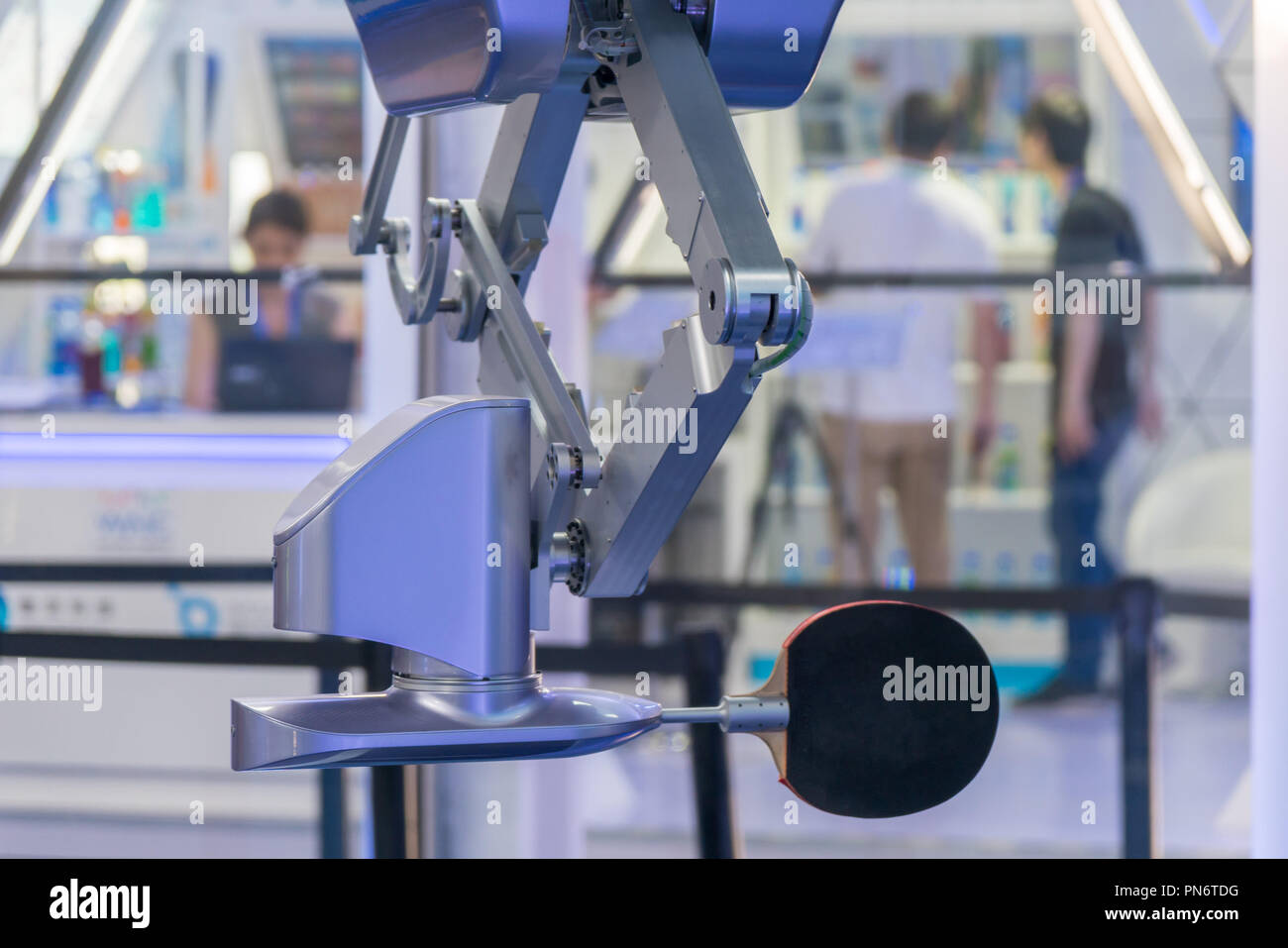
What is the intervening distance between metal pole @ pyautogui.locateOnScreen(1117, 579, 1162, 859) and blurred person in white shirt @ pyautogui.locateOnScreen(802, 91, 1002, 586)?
4.37 feet

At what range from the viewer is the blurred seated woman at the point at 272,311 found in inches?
108

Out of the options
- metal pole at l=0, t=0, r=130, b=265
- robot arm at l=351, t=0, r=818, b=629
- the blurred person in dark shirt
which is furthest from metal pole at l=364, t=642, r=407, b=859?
the blurred person in dark shirt

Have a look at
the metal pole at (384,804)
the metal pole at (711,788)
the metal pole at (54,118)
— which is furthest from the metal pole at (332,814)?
the metal pole at (54,118)

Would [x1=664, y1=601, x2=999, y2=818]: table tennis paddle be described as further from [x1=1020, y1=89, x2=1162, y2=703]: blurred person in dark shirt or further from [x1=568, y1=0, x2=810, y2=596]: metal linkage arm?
[x1=1020, y1=89, x2=1162, y2=703]: blurred person in dark shirt

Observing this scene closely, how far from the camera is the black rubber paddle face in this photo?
23.4 inches

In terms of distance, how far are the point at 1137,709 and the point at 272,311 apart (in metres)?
1.83

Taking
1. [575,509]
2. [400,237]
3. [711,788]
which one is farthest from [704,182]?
[711,788]

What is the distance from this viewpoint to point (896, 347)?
10.6 ft

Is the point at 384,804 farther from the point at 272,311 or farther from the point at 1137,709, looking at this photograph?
the point at 272,311

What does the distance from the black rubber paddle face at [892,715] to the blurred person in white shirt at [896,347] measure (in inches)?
104

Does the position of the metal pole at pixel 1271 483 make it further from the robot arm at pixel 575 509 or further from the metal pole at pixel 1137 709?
the robot arm at pixel 575 509
